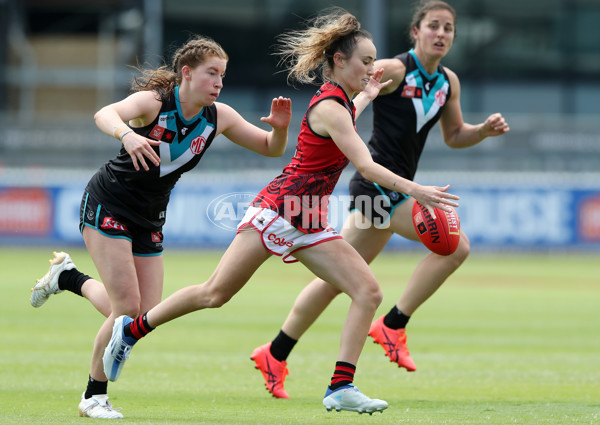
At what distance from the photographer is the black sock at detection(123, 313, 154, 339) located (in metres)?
6.28

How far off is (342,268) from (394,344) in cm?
171

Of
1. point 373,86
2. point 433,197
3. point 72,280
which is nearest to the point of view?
point 433,197

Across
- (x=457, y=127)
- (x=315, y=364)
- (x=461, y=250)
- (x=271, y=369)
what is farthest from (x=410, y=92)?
(x=315, y=364)

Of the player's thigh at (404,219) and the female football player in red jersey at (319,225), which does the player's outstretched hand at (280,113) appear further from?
Answer: the player's thigh at (404,219)

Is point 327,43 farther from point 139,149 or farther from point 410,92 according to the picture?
point 410,92

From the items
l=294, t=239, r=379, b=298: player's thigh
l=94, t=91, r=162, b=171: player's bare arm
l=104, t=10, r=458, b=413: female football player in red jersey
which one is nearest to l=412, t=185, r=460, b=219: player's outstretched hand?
l=104, t=10, r=458, b=413: female football player in red jersey

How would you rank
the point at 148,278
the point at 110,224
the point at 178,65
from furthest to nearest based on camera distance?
the point at 148,278
the point at 178,65
the point at 110,224

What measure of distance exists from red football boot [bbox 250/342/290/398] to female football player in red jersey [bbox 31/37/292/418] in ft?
3.63

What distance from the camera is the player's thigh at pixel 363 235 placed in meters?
7.57

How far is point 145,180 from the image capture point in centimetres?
647

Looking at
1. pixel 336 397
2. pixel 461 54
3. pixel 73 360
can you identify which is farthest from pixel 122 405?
pixel 461 54

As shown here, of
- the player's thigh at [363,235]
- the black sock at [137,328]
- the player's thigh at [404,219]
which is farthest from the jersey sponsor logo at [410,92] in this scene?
the black sock at [137,328]

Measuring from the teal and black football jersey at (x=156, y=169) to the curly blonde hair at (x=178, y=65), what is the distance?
0.07 meters

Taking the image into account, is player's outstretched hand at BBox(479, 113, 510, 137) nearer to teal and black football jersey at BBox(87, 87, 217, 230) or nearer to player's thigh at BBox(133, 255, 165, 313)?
teal and black football jersey at BBox(87, 87, 217, 230)
